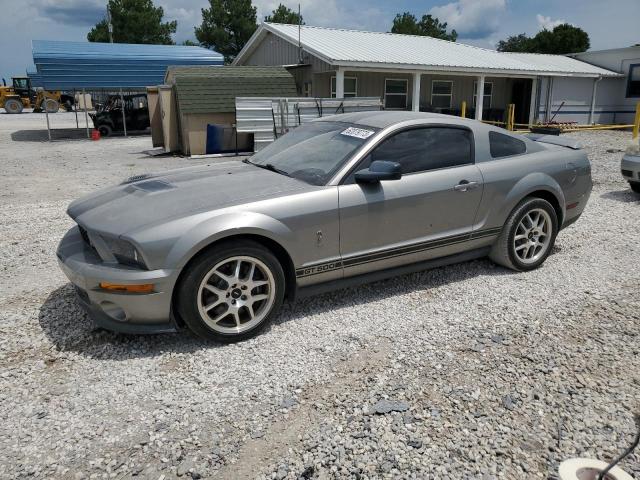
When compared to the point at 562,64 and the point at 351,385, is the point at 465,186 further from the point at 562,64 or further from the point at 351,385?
the point at 562,64

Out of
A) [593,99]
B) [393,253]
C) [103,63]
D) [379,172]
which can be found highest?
[103,63]

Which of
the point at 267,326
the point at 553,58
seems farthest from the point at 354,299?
the point at 553,58

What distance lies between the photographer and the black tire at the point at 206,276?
3191 mm

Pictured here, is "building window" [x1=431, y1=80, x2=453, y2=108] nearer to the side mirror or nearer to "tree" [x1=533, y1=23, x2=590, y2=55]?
the side mirror

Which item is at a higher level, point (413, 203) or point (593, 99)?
point (593, 99)

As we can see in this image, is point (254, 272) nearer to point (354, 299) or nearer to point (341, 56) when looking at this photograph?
point (354, 299)

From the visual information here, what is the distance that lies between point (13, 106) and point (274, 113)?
1420 inches

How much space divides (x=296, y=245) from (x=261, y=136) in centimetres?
1173

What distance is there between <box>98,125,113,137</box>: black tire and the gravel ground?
20185 mm

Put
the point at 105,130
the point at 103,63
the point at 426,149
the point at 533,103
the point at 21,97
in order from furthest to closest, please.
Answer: the point at 21,97
the point at 533,103
the point at 105,130
the point at 103,63
the point at 426,149

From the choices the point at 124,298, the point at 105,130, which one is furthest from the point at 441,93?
the point at 124,298

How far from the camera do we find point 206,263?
321 cm

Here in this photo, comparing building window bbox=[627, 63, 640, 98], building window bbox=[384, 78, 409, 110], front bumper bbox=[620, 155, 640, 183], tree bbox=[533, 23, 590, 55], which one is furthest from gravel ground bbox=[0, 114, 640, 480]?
tree bbox=[533, 23, 590, 55]

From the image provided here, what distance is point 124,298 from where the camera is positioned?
3.12 meters
